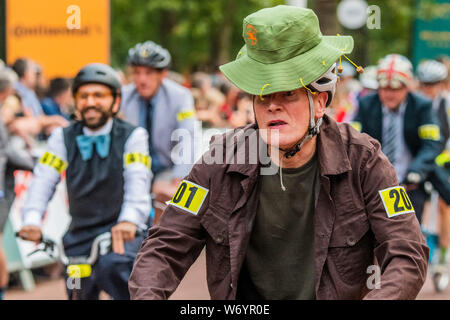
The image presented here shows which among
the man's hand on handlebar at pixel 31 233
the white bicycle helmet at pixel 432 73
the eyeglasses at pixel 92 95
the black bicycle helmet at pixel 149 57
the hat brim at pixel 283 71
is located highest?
the hat brim at pixel 283 71

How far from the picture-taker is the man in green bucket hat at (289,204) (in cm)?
311

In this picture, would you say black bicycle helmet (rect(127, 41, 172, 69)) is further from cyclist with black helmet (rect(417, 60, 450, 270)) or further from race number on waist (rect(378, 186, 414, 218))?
race number on waist (rect(378, 186, 414, 218))

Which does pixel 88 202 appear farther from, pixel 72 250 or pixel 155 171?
pixel 155 171

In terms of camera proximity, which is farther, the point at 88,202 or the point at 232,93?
the point at 232,93

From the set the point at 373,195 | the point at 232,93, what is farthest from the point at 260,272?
the point at 232,93

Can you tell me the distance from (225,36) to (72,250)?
23.2 metres

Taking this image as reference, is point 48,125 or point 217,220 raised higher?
point 217,220

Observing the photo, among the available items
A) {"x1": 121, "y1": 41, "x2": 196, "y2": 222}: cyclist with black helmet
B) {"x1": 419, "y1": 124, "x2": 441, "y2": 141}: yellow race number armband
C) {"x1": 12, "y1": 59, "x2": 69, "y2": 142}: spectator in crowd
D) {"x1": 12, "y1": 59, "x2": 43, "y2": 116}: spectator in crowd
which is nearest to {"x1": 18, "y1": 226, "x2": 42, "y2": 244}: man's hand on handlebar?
{"x1": 121, "y1": 41, "x2": 196, "y2": 222}: cyclist with black helmet

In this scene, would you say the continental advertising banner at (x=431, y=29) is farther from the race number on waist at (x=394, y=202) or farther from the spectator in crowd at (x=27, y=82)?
the race number on waist at (x=394, y=202)

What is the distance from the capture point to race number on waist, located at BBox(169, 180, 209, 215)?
3258 millimetres

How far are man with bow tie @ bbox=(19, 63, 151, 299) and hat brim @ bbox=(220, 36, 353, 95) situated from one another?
2483 millimetres

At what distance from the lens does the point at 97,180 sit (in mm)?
5688

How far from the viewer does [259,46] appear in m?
3.13

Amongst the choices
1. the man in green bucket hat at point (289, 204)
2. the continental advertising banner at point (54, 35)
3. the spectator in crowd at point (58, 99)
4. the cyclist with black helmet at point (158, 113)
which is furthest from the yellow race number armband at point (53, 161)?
the continental advertising banner at point (54, 35)
